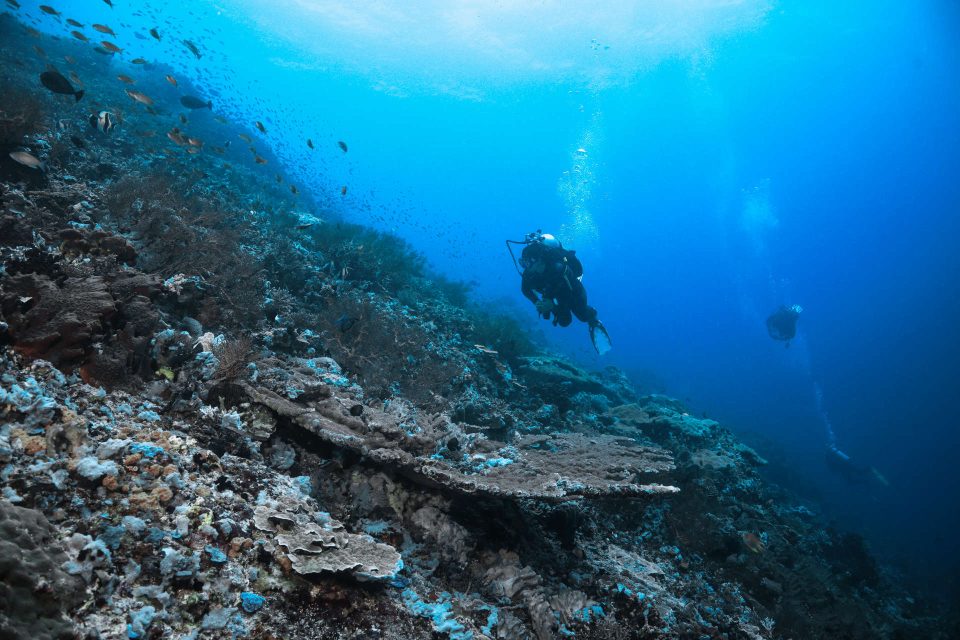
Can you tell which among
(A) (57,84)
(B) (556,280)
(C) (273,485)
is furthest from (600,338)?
(A) (57,84)

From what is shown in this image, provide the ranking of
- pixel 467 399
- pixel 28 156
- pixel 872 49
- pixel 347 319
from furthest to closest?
pixel 872 49, pixel 467 399, pixel 347 319, pixel 28 156

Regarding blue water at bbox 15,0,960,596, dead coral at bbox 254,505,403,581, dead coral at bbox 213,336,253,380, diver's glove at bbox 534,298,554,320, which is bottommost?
dead coral at bbox 254,505,403,581

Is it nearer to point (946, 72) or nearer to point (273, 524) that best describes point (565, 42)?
point (273, 524)

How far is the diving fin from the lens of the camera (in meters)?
14.3

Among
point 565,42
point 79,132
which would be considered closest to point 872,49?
point 565,42

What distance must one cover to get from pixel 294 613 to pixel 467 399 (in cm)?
597

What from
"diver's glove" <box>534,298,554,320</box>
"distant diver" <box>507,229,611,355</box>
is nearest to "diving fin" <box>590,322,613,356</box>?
"distant diver" <box>507,229,611,355</box>

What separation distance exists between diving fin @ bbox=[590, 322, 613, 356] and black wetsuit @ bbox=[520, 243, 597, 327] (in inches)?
34.9

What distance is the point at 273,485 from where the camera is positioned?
3090 millimetres

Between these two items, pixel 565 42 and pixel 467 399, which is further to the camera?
pixel 565 42

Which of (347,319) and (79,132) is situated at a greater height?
(79,132)

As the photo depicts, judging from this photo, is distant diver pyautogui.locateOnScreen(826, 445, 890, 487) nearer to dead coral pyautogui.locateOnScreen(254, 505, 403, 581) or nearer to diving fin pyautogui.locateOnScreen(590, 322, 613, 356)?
diving fin pyautogui.locateOnScreen(590, 322, 613, 356)

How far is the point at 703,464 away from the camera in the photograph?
387 inches

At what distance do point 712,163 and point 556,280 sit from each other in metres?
94.1
